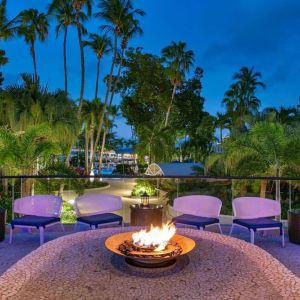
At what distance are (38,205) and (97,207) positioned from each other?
887mm

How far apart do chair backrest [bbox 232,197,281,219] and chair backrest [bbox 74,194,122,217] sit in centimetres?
182

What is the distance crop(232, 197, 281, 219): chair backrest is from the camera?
17.8ft

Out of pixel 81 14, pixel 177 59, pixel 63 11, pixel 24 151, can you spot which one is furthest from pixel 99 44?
pixel 24 151

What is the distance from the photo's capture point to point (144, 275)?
284 centimetres

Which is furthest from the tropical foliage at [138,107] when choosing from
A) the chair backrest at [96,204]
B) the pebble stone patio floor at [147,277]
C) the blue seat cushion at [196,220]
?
the pebble stone patio floor at [147,277]

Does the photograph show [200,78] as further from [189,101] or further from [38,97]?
[38,97]

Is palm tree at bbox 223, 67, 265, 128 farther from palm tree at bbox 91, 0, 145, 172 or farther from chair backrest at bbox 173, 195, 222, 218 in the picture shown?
chair backrest at bbox 173, 195, 222, 218

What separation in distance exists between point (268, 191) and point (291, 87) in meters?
65.9

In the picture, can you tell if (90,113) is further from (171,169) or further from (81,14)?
(171,169)

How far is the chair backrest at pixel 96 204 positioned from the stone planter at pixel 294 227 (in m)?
2.54

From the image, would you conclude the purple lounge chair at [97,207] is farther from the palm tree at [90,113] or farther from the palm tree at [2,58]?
the palm tree at [90,113]

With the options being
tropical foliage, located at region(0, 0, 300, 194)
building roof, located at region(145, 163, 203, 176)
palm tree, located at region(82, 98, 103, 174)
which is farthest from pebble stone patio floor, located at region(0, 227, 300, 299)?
palm tree, located at region(82, 98, 103, 174)

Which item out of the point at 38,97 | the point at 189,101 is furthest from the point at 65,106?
the point at 189,101

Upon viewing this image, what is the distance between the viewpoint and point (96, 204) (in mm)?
5699
